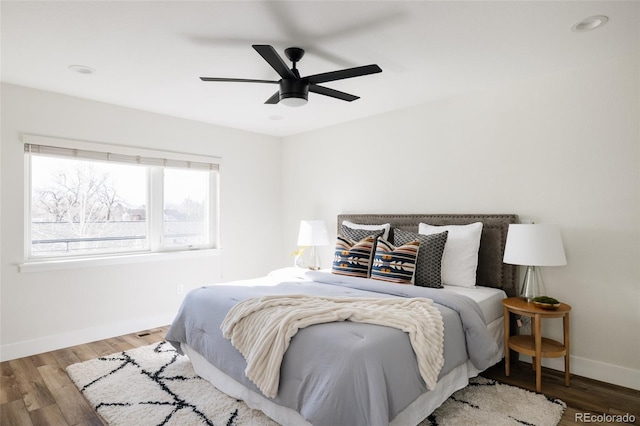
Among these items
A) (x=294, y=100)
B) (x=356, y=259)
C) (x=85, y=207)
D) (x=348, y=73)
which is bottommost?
(x=356, y=259)

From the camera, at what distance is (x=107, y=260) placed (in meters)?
3.85

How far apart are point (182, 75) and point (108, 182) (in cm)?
168

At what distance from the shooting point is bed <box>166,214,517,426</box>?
172cm

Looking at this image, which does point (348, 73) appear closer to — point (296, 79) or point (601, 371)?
point (296, 79)

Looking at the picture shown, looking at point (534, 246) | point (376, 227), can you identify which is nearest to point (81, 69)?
point (376, 227)

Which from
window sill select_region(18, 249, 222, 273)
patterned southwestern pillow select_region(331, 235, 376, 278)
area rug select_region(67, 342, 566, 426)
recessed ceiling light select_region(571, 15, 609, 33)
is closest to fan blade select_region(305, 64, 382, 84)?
recessed ceiling light select_region(571, 15, 609, 33)

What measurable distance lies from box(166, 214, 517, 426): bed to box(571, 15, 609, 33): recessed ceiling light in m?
1.47

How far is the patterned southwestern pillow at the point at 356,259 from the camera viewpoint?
11.3ft

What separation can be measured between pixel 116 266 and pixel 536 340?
394cm

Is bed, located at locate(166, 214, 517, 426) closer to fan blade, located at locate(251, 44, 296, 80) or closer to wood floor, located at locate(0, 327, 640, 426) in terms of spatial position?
wood floor, located at locate(0, 327, 640, 426)

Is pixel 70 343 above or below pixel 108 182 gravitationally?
below

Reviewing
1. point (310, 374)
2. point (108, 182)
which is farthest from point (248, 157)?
point (310, 374)

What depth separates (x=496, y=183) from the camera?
336 cm

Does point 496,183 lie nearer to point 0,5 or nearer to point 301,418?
point 301,418
